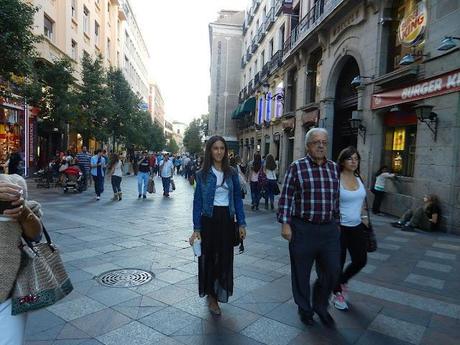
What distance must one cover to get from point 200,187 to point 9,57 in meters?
9.58

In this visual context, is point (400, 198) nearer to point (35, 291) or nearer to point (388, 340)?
point (388, 340)

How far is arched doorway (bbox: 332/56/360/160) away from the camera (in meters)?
15.1

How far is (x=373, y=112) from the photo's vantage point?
41.1 feet

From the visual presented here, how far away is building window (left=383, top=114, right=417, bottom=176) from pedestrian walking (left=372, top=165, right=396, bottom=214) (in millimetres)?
417

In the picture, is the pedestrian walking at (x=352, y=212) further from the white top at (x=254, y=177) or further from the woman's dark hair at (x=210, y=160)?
the white top at (x=254, y=177)

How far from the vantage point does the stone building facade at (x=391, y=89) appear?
9164 mm

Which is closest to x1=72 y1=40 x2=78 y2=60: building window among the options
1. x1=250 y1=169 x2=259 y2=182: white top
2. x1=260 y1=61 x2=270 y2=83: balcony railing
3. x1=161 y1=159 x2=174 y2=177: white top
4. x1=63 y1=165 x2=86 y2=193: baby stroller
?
x1=260 y1=61 x2=270 y2=83: balcony railing

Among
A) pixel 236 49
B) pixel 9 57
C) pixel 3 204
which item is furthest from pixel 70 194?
pixel 236 49

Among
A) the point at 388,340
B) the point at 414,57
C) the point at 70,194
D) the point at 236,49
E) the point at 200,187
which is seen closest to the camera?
the point at 388,340

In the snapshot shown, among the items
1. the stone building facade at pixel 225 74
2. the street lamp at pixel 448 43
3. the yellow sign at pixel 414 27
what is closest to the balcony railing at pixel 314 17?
the yellow sign at pixel 414 27

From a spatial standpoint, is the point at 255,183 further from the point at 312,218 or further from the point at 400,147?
the point at 312,218

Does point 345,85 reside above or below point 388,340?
above

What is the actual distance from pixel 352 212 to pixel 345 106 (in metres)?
12.7

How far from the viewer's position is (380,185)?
11680 millimetres
